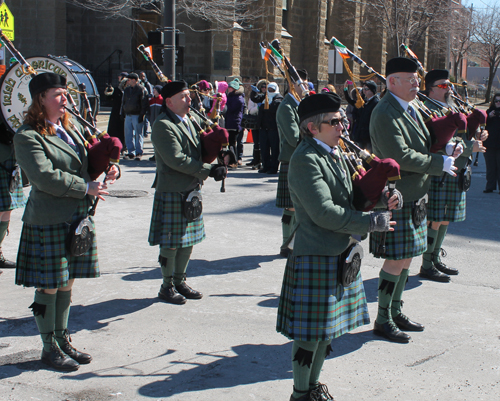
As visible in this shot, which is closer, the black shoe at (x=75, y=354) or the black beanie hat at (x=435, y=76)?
the black shoe at (x=75, y=354)

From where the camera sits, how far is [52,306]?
3977mm

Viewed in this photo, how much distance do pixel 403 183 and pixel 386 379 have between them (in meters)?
1.47

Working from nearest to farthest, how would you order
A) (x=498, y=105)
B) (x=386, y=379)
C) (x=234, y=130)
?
(x=386, y=379), (x=498, y=105), (x=234, y=130)

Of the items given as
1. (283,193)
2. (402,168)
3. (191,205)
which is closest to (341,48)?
(283,193)

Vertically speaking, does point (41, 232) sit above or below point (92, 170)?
below

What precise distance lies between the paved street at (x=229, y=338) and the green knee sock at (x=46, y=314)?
0.63 ft

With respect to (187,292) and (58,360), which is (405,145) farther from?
(58,360)

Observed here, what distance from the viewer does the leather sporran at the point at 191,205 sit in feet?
16.8

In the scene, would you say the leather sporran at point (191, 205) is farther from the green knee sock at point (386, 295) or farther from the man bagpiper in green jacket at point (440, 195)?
the man bagpiper in green jacket at point (440, 195)

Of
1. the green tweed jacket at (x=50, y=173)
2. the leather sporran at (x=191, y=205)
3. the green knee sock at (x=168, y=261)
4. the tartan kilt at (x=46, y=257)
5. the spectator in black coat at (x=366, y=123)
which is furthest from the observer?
the spectator in black coat at (x=366, y=123)

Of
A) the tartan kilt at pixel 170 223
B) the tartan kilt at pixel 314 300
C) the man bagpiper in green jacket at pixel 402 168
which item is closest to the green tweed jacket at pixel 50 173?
the tartan kilt at pixel 170 223

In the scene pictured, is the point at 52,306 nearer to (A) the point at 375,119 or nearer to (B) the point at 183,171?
(B) the point at 183,171

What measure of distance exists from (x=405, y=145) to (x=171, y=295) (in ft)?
7.36

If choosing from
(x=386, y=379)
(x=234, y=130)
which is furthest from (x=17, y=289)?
(x=234, y=130)
